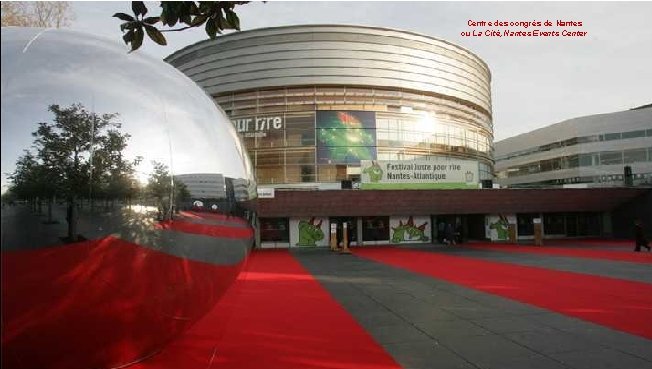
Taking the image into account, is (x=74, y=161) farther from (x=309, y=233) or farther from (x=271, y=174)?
(x=271, y=174)

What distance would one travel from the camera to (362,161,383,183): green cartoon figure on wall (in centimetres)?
2833

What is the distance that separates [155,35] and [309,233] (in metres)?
28.0

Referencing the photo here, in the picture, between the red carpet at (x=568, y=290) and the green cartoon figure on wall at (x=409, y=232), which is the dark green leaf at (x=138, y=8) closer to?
the red carpet at (x=568, y=290)

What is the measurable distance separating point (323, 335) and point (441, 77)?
121 feet

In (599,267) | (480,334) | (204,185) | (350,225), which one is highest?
(204,185)

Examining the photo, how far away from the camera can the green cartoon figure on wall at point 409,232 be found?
3291cm

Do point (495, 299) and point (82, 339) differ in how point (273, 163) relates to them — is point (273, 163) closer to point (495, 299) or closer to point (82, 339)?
point (495, 299)

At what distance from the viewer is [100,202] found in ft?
11.0

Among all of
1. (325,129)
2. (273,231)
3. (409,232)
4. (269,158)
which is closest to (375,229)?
(409,232)

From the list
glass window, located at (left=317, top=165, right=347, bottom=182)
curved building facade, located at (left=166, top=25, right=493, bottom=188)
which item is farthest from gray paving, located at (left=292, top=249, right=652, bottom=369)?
curved building facade, located at (left=166, top=25, right=493, bottom=188)

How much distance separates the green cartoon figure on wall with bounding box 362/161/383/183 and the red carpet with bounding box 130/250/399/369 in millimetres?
18573

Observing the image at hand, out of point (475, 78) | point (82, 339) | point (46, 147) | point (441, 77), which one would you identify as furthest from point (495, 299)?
point (475, 78)

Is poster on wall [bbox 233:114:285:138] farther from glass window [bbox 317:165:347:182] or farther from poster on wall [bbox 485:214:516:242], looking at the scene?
poster on wall [bbox 485:214:516:242]

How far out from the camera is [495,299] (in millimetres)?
9727
